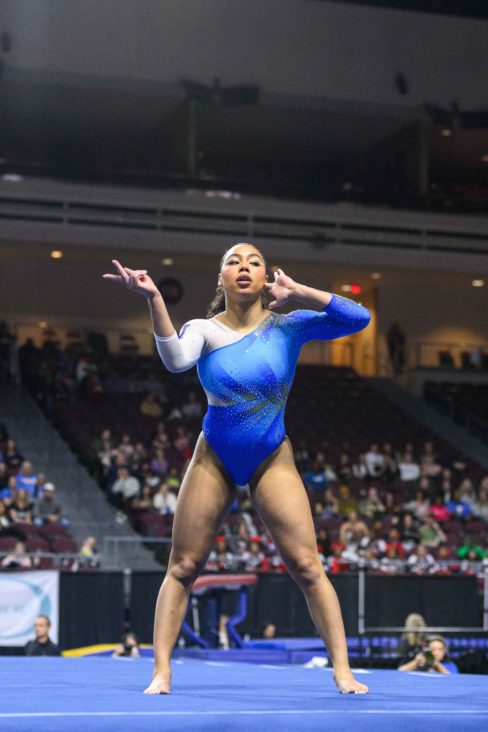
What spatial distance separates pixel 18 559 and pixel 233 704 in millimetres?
10176

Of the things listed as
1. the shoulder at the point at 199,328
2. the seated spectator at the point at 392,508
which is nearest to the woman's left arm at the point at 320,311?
the shoulder at the point at 199,328

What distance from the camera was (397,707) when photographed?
3506 millimetres

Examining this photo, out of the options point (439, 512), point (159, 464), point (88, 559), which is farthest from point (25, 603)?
point (439, 512)

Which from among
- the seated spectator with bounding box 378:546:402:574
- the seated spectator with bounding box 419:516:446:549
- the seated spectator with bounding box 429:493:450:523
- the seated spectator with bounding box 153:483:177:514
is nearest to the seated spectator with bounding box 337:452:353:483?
the seated spectator with bounding box 429:493:450:523

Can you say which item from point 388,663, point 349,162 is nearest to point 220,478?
point 388,663

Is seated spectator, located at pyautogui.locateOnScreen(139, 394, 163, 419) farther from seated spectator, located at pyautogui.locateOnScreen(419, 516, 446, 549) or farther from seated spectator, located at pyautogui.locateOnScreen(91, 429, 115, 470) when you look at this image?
seated spectator, located at pyautogui.locateOnScreen(419, 516, 446, 549)

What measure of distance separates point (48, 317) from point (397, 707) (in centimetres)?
2310

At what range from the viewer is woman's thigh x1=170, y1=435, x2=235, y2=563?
4430 millimetres

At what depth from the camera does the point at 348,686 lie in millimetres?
4188

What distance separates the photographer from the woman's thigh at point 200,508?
14.5 feet

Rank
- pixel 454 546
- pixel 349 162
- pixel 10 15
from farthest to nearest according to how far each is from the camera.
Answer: pixel 349 162 < pixel 10 15 < pixel 454 546

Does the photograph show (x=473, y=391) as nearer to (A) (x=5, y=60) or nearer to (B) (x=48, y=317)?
(B) (x=48, y=317)

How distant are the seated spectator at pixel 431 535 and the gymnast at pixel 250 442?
12703 millimetres

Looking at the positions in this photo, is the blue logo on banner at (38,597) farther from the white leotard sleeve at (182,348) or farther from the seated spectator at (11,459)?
the white leotard sleeve at (182,348)
